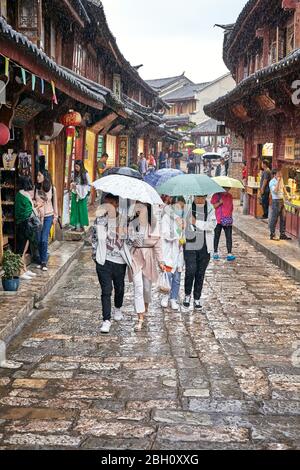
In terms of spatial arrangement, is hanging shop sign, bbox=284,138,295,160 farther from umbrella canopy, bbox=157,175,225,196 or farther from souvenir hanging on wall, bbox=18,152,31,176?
souvenir hanging on wall, bbox=18,152,31,176

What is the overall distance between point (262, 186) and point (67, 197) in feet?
19.3

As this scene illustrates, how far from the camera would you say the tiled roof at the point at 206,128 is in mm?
54959

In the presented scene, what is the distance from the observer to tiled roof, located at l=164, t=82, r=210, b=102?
202 feet

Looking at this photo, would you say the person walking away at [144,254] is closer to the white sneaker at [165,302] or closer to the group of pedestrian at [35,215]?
the white sneaker at [165,302]

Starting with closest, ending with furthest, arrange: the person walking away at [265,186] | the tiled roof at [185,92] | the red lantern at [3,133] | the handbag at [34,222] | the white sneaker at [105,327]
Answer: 1. the white sneaker at [105,327]
2. the red lantern at [3,133]
3. the handbag at [34,222]
4. the person walking away at [265,186]
5. the tiled roof at [185,92]

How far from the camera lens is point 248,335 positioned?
7.44 metres

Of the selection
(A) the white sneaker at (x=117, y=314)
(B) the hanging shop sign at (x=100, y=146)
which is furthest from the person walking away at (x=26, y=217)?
(B) the hanging shop sign at (x=100, y=146)

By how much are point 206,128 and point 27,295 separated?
162 feet

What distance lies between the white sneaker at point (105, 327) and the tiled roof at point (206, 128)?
158 ft

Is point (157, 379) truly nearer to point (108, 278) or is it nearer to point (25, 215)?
point (108, 278)

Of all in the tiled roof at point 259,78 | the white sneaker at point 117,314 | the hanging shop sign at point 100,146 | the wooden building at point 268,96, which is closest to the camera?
the white sneaker at point 117,314

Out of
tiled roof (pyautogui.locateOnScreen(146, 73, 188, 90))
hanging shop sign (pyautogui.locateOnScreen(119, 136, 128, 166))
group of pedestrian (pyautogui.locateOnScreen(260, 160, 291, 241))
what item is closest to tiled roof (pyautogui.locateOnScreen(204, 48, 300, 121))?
group of pedestrian (pyautogui.locateOnScreen(260, 160, 291, 241))

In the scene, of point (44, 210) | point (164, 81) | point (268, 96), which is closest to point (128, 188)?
point (44, 210)
